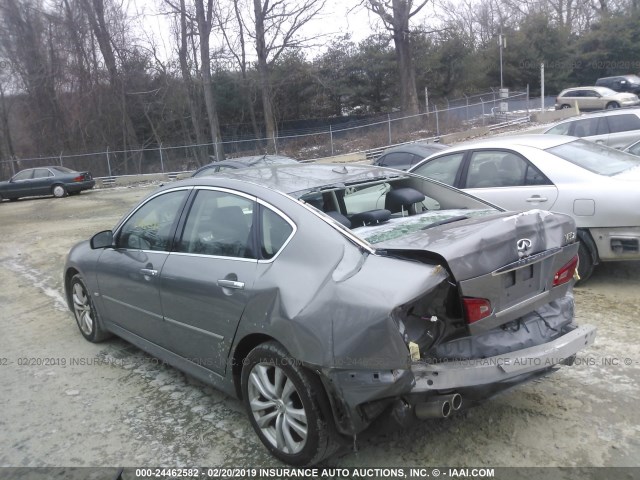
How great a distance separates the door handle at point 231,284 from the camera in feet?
10.4

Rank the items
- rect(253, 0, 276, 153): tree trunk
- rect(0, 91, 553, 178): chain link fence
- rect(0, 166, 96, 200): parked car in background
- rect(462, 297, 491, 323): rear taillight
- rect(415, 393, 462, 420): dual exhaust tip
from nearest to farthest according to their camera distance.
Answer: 1. rect(415, 393, 462, 420): dual exhaust tip
2. rect(462, 297, 491, 323): rear taillight
3. rect(0, 166, 96, 200): parked car in background
4. rect(0, 91, 553, 178): chain link fence
5. rect(253, 0, 276, 153): tree trunk

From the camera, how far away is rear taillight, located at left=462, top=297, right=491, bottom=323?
8.98 feet

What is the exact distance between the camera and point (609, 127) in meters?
12.2

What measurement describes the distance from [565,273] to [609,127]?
10.5 m

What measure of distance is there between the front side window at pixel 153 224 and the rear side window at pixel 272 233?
0.97 m

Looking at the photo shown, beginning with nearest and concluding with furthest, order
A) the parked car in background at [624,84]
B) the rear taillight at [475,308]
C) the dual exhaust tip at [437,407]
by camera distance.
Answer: the dual exhaust tip at [437,407], the rear taillight at [475,308], the parked car in background at [624,84]

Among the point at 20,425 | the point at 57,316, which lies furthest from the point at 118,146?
the point at 20,425

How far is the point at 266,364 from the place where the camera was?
9.91 feet

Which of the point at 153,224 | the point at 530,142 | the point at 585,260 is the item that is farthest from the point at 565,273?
the point at 530,142

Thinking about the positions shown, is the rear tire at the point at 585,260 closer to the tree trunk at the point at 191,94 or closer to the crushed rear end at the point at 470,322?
the crushed rear end at the point at 470,322

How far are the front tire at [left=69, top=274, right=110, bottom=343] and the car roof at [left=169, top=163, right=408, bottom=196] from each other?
1.60 meters

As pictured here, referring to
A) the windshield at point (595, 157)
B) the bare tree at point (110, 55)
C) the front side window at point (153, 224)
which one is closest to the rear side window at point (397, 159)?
the windshield at point (595, 157)

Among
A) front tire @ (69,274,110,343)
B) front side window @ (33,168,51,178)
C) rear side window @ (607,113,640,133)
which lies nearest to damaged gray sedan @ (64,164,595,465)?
front tire @ (69,274,110,343)

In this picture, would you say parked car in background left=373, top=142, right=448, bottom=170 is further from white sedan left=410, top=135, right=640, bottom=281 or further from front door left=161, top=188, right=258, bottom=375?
front door left=161, top=188, right=258, bottom=375
